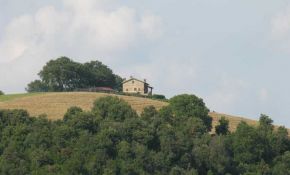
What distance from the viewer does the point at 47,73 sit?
593 feet

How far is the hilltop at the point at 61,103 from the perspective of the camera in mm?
132000

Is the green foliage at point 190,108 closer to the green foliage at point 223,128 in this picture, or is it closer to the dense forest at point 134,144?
the dense forest at point 134,144

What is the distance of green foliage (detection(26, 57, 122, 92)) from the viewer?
18075 cm

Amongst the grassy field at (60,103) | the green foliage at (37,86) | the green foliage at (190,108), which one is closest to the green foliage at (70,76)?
the green foliage at (37,86)

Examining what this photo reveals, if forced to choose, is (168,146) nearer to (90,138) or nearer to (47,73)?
(90,138)

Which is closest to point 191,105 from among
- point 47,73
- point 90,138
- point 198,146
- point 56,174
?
point 198,146

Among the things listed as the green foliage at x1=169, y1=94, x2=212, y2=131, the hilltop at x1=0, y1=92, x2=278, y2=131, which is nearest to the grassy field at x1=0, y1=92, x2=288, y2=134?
the hilltop at x1=0, y1=92, x2=278, y2=131

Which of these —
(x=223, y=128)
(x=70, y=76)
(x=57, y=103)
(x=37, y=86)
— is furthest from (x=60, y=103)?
(x=37, y=86)

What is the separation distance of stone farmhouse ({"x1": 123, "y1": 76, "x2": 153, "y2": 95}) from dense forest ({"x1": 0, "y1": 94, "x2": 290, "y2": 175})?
6355 centimetres

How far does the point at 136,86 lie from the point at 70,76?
13.8m

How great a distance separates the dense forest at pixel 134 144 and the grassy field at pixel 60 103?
1682 cm

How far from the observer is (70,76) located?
18138cm

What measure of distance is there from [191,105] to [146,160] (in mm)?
17734

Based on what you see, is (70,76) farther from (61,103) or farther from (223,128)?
(223,128)
